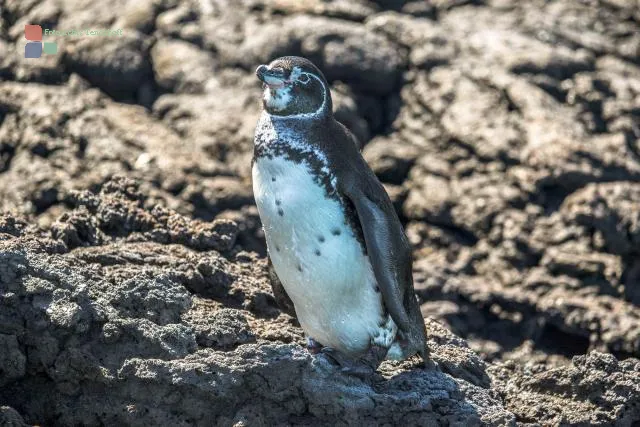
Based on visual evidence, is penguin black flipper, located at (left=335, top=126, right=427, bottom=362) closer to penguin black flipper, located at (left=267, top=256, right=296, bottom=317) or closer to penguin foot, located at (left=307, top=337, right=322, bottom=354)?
penguin foot, located at (left=307, top=337, right=322, bottom=354)

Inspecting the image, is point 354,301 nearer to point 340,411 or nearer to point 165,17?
point 340,411

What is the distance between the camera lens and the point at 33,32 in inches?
540

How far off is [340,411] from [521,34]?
877cm

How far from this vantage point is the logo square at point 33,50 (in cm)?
1341

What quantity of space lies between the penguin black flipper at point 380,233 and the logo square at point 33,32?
768 centimetres

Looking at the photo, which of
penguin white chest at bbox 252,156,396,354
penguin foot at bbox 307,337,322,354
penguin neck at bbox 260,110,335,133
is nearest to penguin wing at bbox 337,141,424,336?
penguin white chest at bbox 252,156,396,354

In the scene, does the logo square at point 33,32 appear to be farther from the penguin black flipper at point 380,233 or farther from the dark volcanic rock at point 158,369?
the penguin black flipper at point 380,233

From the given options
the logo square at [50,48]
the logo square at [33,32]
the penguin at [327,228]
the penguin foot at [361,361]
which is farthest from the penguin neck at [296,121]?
the logo square at [33,32]

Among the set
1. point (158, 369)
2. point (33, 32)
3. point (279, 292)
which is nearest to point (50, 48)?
point (33, 32)

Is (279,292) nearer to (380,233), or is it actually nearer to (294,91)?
(380,233)

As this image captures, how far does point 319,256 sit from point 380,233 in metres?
0.37

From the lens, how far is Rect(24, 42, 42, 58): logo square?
13.4 meters

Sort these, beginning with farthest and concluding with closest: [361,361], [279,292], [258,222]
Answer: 1. [258,222]
2. [279,292]
3. [361,361]

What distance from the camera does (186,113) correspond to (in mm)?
12836
